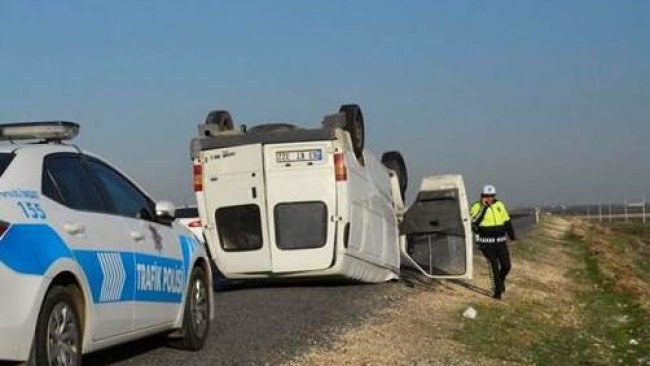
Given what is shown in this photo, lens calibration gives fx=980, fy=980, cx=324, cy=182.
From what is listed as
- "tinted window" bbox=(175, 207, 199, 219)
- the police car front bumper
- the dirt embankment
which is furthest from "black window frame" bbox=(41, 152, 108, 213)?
"tinted window" bbox=(175, 207, 199, 219)

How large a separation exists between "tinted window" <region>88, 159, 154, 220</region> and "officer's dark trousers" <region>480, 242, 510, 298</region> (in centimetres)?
947

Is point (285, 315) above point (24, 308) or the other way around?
the other way around

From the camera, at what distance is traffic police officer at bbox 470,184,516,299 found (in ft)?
56.3

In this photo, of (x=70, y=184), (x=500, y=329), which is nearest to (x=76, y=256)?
(x=70, y=184)

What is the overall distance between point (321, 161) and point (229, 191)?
1474 mm

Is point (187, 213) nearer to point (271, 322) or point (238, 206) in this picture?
point (238, 206)

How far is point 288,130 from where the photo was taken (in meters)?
14.8

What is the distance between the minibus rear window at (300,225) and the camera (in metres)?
14.6

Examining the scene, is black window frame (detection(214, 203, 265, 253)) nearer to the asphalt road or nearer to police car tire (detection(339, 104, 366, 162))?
the asphalt road

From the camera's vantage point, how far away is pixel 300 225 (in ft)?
48.0

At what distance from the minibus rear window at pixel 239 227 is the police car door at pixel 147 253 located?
5.63 meters

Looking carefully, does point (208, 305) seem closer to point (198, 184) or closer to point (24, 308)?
point (24, 308)

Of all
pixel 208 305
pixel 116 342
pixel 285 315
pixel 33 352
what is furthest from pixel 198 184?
pixel 33 352

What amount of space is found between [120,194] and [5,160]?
160 centimetres
